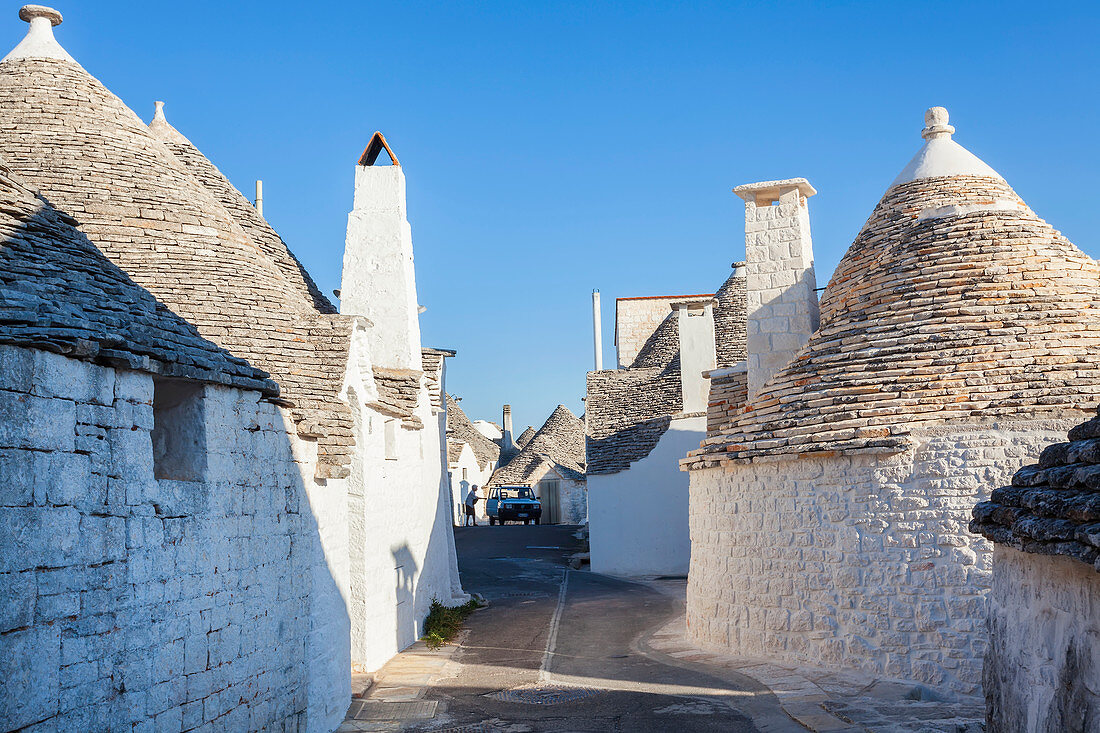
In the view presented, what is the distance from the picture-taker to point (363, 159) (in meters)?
14.7

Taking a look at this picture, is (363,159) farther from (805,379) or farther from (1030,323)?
(1030,323)

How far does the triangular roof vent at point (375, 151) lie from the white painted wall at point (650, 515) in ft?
37.9

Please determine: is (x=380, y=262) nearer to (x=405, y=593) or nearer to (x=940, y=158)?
(x=405, y=593)

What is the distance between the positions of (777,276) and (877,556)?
220 inches

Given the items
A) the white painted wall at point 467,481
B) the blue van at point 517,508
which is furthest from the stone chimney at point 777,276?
the blue van at point 517,508

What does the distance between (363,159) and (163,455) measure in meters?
8.91

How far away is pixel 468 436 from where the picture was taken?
4475cm

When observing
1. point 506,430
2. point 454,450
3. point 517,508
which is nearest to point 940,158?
point 454,450

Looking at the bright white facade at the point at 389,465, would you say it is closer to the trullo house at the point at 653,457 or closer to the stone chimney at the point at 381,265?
the stone chimney at the point at 381,265

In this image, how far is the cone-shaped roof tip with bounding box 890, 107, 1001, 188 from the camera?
13008 mm

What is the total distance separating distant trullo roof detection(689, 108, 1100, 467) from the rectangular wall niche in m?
6.71

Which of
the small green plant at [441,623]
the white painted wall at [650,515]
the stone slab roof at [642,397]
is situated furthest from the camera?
the stone slab roof at [642,397]

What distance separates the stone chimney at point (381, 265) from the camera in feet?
47.3

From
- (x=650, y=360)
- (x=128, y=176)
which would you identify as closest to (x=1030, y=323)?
(x=128, y=176)
